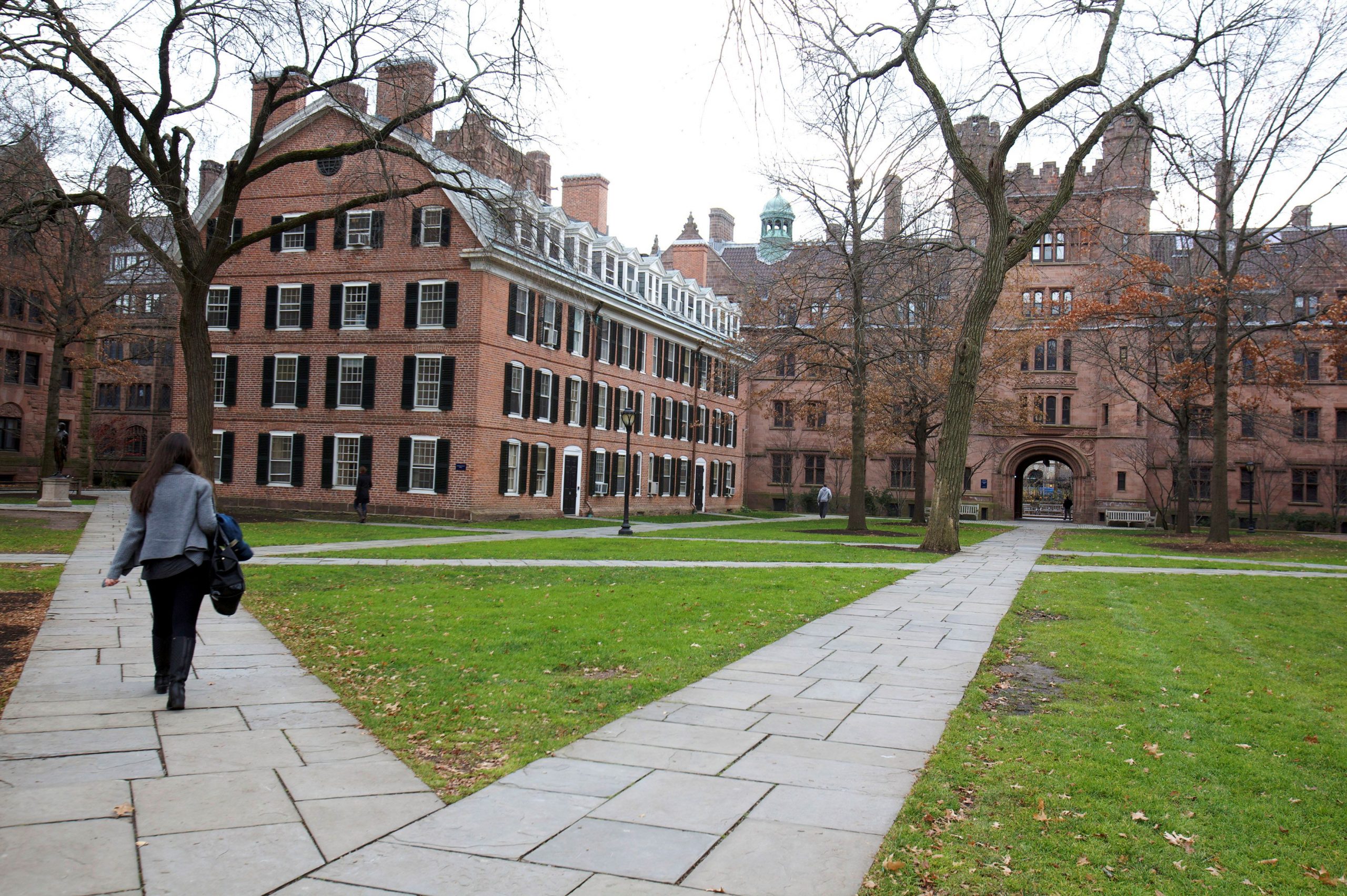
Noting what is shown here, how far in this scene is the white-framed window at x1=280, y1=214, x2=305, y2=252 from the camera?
32031mm

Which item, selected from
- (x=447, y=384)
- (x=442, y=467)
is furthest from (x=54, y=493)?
(x=447, y=384)

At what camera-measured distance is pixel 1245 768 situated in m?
5.19

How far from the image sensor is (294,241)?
32125mm

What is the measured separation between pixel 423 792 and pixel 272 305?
3075cm

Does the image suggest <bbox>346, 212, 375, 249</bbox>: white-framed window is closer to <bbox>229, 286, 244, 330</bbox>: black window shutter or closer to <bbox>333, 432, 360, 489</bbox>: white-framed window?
<bbox>229, 286, 244, 330</bbox>: black window shutter

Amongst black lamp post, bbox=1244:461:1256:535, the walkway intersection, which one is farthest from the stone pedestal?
black lamp post, bbox=1244:461:1256:535

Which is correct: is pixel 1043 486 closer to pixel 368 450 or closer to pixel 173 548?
pixel 368 450

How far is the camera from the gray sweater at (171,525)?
614 centimetres

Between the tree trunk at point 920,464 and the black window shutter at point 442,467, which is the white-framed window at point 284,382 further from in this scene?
the tree trunk at point 920,464

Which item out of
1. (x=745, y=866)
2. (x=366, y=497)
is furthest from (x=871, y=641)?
(x=366, y=497)

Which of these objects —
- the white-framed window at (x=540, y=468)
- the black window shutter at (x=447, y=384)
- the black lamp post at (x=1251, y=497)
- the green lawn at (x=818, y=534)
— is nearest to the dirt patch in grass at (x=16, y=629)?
the green lawn at (x=818, y=534)

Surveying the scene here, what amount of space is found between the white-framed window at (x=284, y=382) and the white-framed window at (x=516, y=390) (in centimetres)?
716

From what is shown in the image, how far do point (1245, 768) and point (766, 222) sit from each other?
6459 centimetres

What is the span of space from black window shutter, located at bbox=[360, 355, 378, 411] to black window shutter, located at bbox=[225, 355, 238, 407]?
503 centimetres
